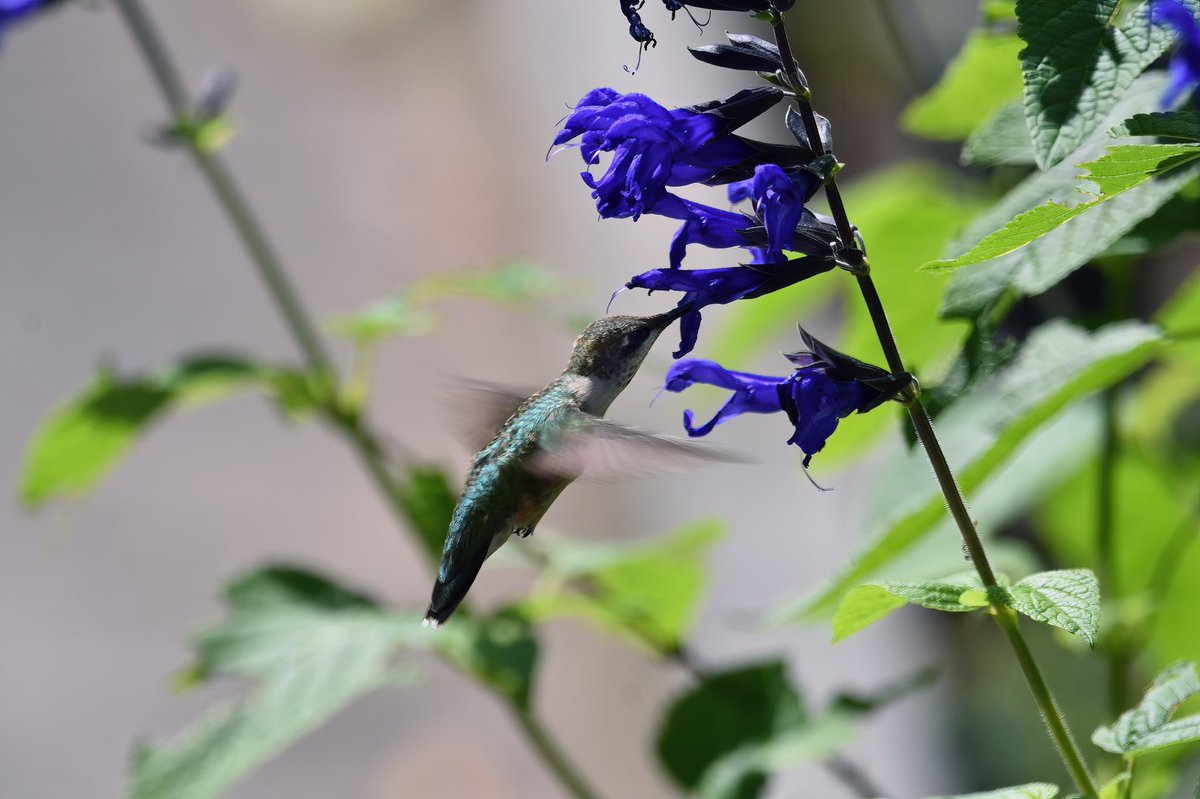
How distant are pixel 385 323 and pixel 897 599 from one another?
2.10 ft

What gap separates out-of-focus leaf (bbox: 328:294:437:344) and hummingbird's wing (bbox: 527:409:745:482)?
36 cm

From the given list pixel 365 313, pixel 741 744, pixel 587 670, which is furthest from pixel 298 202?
pixel 741 744

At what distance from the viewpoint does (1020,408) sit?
71 centimetres

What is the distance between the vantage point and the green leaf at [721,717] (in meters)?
0.99

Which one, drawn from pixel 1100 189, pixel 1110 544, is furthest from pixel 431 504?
pixel 1100 189

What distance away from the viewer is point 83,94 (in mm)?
3123

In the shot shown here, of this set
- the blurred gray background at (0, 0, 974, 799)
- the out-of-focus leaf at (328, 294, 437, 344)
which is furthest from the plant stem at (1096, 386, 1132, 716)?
the blurred gray background at (0, 0, 974, 799)

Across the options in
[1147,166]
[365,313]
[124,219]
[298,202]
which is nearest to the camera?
[1147,166]

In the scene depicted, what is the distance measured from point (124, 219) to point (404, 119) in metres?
0.89

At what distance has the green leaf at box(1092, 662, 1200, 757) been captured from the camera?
0.54m

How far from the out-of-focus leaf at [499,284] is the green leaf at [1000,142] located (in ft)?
1.54

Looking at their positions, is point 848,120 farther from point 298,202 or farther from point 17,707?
point 17,707

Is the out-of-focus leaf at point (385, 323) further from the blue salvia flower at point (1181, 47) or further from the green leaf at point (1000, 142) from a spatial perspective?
the blue salvia flower at point (1181, 47)

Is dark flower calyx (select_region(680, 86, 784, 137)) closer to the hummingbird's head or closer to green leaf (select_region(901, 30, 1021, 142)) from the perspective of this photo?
the hummingbird's head
